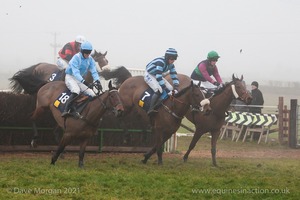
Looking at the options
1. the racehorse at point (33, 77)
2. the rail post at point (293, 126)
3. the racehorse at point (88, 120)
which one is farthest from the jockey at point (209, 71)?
the rail post at point (293, 126)

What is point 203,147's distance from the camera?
57.7ft

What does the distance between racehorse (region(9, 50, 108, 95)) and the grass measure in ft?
5.57

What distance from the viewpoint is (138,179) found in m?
9.10

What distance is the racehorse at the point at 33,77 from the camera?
508 inches

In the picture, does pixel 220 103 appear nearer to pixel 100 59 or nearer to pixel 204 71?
pixel 204 71

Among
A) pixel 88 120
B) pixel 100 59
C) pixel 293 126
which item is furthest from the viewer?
pixel 293 126

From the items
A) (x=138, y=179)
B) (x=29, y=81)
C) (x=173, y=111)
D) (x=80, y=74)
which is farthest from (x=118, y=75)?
(x=138, y=179)

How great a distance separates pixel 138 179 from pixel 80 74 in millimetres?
3073

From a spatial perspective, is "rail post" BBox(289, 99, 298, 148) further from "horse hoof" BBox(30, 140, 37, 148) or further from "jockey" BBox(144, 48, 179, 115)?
"horse hoof" BBox(30, 140, 37, 148)

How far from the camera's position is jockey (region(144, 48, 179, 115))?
12102 mm

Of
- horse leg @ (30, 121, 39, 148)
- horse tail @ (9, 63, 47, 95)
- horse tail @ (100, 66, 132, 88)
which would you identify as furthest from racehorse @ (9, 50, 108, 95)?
horse tail @ (100, 66, 132, 88)

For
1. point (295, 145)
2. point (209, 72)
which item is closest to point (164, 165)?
point (209, 72)

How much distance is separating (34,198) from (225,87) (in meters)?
6.68

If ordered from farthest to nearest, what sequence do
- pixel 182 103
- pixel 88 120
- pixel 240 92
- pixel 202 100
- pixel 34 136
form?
1. pixel 240 92
2. pixel 34 136
3. pixel 182 103
4. pixel 202 100
5. pixel 88 120
